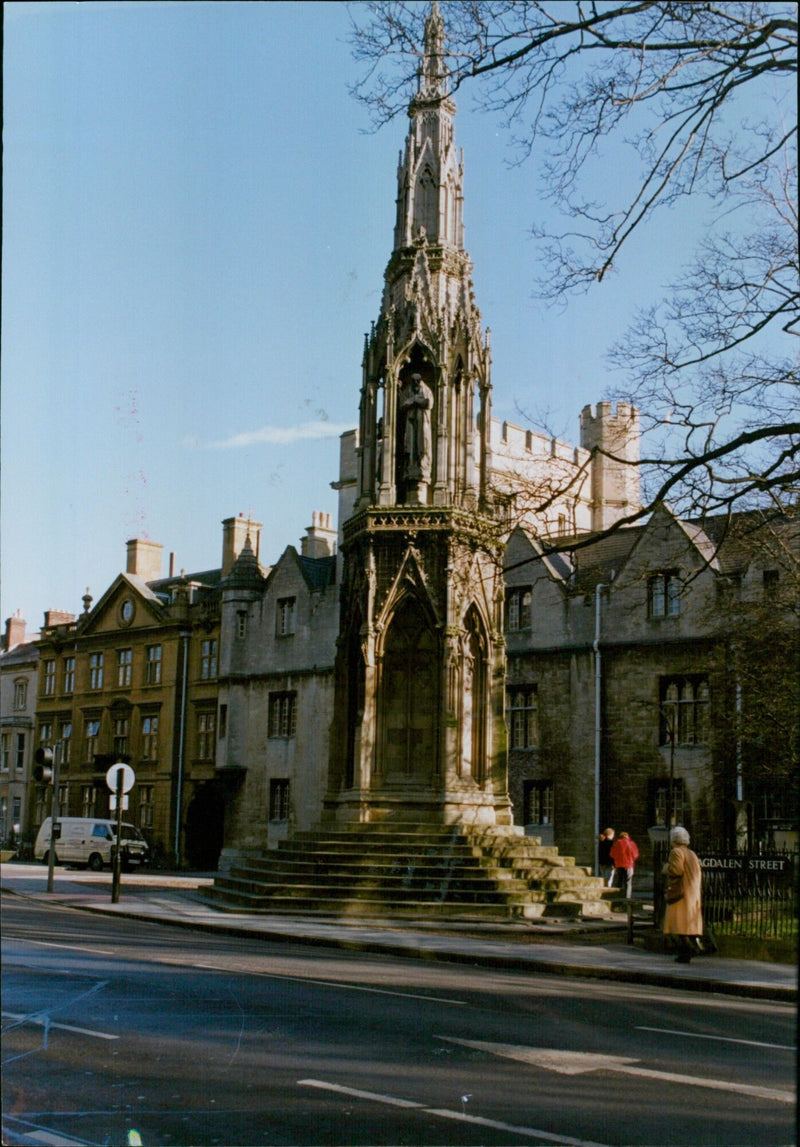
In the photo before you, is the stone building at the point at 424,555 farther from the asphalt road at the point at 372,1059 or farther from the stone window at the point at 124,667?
the stone window at the point at 124,667

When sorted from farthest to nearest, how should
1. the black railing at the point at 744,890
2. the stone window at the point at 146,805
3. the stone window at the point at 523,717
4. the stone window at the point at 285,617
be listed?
the stone window at the point at 146,805
the stone window at the point at 285,617
the stone window at the point at 523,717
the black railing at the point at 744,890

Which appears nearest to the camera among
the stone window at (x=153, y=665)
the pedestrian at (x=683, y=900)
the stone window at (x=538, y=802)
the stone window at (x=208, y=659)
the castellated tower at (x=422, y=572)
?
the pedestrian at (x=683, y=900)

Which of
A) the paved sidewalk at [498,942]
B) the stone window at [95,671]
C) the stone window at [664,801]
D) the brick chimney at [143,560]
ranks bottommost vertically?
the paved sidewalk at [498,942]

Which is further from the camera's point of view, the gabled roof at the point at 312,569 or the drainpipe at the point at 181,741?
the drainpipe at the point at 181,741

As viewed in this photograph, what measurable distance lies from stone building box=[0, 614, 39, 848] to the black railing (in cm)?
4397

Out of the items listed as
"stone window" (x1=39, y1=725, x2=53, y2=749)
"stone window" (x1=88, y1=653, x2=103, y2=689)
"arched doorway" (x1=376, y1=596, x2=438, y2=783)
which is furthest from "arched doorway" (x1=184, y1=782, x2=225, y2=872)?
"arched doorway" (x1=376, y1=596, x2=438, y2=783)

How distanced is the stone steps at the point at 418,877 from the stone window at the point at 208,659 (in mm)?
25528

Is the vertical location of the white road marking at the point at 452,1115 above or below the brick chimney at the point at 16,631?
below

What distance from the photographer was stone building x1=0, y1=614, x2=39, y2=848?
58.0m

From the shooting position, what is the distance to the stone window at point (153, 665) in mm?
50312

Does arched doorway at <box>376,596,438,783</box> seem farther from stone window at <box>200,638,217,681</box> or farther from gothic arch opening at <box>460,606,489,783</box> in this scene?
stone window at <box>200,638,217,681</box>

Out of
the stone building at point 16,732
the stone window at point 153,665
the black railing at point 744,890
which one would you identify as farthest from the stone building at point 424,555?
the stone building at point 16,732

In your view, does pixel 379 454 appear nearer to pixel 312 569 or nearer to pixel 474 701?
pixel 474 701

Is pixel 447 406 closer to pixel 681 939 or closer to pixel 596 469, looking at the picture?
pixel 681 939
